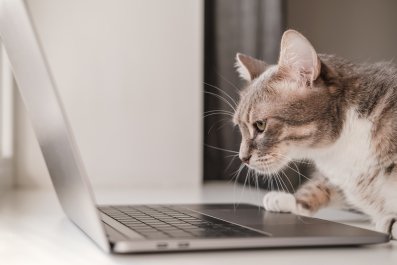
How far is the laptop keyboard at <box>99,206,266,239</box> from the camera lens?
3.01 feet

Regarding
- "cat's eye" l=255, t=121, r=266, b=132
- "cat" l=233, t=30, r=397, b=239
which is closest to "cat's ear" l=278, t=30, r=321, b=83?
"cat" l=233, t=30, r=397, b=239

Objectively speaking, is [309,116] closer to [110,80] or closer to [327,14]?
[327,14]

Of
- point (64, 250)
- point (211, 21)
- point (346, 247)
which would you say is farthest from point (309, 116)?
point (211, 21)

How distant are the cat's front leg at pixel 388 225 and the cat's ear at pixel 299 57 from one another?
0.31 metres

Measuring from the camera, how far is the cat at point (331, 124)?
118 centimetres

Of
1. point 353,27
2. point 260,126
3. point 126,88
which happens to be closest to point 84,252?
point 260,126

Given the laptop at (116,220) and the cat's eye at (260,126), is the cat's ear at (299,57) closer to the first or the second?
the cat's eye at (260,126)

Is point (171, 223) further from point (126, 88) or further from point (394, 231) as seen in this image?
point (126, 88)

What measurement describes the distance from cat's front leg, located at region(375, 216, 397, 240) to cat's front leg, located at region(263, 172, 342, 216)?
0.56ft

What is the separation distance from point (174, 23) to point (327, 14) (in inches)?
31.2

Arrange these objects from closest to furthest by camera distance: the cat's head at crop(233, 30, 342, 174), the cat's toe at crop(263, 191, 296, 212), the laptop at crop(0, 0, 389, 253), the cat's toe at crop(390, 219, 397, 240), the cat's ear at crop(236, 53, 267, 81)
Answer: the laptop at crop(0, 0, 389, 253)
the cat's toe at crop(390, 219, 397, 240)
the cat's head at crop(233, 30, 342, 174)
the cat's toe at crop(263, 191, 296, 212)
the cat's ear at crop(236, 53, 267, 81)

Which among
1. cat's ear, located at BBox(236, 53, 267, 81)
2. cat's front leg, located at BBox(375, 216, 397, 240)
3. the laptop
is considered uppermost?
Answer: cat's ear, located at BBox(236, 53, 267, 81)

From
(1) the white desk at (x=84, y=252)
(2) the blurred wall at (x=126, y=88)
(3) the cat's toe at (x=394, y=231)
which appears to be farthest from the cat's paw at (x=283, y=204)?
(2) the blurred wall at (x=126, y=88)

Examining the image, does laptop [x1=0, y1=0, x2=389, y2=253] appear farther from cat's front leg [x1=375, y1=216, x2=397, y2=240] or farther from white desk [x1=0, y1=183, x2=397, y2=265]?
cat's front leg [x1=375, y1=216, x2=397, y2=240]
